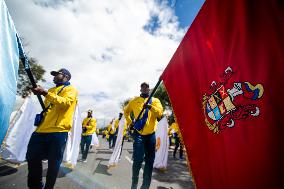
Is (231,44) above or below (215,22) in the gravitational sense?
below

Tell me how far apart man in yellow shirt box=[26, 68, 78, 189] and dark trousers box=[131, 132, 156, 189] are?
4.91 ft

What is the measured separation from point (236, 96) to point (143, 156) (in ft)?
11.7

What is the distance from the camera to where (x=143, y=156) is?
475 cm

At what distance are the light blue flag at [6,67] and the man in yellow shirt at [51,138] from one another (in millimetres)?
975

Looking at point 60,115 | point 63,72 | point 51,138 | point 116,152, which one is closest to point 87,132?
point 116,152

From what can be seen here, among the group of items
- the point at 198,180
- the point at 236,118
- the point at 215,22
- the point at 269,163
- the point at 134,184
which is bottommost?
the point at 134,184

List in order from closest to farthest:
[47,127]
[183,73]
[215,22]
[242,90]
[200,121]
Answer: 1. [242,90]
2. [215,22]
3. [200,121]
4. [183,73]
5. [47,127]

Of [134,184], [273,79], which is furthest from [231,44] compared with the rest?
[134,184]

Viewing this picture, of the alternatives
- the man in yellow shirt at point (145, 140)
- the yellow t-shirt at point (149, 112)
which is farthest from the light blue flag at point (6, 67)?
the yellow t-shirt at point (149, 112)

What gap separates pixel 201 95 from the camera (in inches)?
70.7

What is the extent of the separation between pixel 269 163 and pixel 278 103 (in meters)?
0.31

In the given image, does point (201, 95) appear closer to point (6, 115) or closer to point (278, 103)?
point (278, 103)

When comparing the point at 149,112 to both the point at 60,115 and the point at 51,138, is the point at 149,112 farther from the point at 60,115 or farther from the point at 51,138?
the point at 51,138

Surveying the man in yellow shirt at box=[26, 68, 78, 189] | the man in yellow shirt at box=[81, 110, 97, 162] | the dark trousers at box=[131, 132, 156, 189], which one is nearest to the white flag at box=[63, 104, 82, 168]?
the dark trousers at box=[131, 132, 156, 189]
